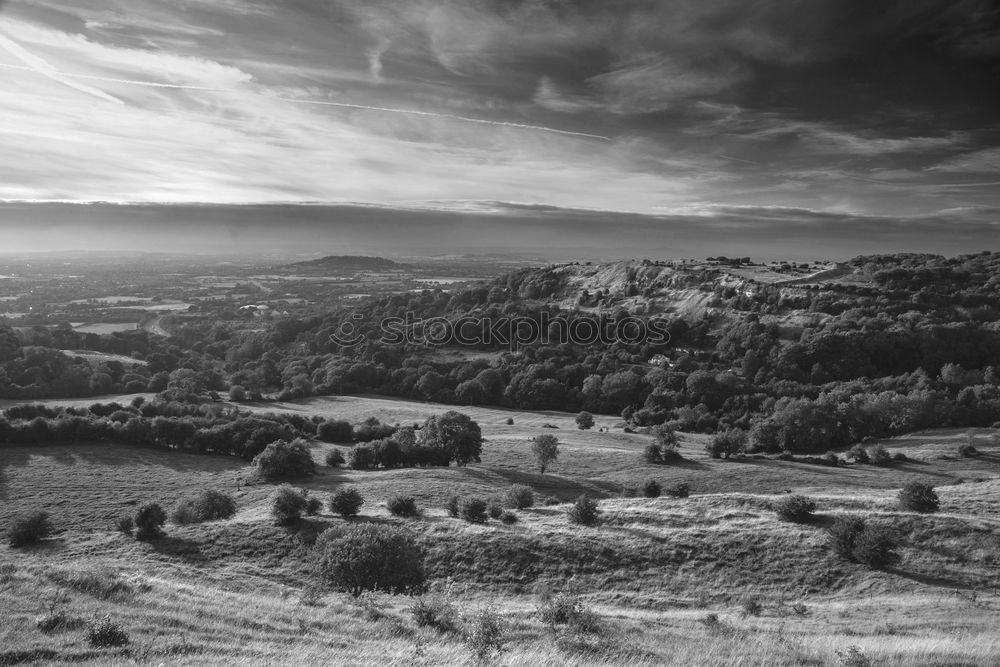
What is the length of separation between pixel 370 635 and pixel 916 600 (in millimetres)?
22241

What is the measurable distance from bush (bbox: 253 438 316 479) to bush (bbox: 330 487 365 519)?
45.4ft

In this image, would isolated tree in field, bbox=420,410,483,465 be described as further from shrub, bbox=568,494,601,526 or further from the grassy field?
shrub, bbox=568,494,601,526

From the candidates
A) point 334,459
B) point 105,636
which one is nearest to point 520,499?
point 334,459

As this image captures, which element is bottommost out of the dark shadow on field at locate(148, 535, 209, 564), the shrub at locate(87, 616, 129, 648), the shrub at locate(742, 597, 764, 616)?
the dark shadow on field at locate(148, 535, 209, 564)

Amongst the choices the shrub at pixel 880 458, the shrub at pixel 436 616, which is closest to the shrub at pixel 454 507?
the shrub at pixel 436 616

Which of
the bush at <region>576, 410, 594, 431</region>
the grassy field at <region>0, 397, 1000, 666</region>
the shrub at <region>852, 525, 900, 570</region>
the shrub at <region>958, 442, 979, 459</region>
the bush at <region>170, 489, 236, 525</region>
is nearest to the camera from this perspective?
the grassy field at <region>0, 397, 1000, 666</region>

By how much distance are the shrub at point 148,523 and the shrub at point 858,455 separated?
58.6 meters

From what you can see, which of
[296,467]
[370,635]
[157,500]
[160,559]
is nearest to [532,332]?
[296,467]

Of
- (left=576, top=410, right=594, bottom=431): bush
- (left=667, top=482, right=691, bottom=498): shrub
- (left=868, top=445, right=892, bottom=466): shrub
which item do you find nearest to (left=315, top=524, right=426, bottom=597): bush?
(left=667, top=482, right=691, bottom=498): shrub

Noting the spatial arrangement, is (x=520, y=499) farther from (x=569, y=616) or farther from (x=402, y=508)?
(x=569, y=616)

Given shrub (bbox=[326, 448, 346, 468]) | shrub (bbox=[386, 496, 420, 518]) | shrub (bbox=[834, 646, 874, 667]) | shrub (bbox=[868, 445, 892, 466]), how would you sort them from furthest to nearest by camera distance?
shrub (bbox=[326, 448, 346, 468]) → shrub (bbox=[868, 445, 892, 466]) → shrub (bbox=[386, 496, 420, 518]) → shrub (bbox=[834, 646, 874, 667])

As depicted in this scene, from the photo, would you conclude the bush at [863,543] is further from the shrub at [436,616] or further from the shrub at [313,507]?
the shrub at [313,507]

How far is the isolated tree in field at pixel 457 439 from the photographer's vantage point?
53.5m

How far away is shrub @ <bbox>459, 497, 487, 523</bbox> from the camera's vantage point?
33.4 meters
